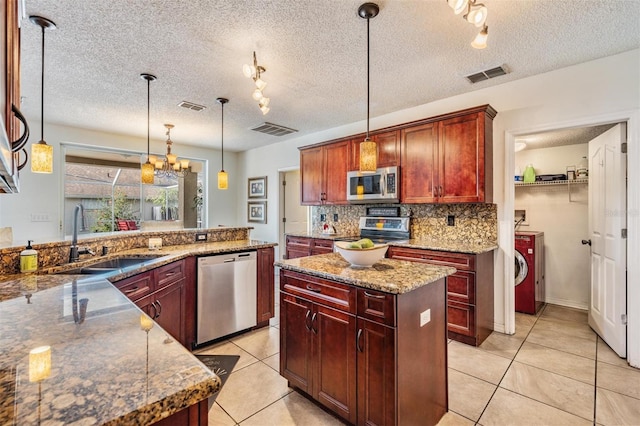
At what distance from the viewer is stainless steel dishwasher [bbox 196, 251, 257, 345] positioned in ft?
9.26

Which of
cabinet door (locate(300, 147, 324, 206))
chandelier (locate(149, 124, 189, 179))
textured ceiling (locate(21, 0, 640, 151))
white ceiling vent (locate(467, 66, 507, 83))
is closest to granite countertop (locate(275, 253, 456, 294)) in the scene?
textured ceiling (locate(21, 0, 640, 151))

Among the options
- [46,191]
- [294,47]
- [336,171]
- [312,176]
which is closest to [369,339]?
[294,47]

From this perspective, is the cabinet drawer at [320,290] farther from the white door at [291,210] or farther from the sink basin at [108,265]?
the white door at [291,210]

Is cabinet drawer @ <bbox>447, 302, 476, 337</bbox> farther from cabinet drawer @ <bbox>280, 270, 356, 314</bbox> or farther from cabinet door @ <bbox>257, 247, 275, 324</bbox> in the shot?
cabinet door @ <bbox>257, 247, 275, 324</bbox>

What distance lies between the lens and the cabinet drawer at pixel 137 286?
6.55ft

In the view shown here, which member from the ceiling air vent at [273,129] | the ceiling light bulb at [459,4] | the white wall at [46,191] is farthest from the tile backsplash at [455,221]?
the white wall at [46,191]

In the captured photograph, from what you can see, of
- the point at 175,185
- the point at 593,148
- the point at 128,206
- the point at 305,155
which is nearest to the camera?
the point at 593,148

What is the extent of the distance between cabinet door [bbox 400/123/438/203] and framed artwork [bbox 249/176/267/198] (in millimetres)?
3357

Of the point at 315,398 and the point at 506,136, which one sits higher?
the point at 506,136

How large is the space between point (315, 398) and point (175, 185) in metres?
5.79

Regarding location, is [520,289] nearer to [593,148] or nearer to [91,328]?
[593,148]

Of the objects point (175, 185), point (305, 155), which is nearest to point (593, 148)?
point (305, 155)

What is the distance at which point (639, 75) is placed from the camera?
2539 mm

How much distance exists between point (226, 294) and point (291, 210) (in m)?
3.35
